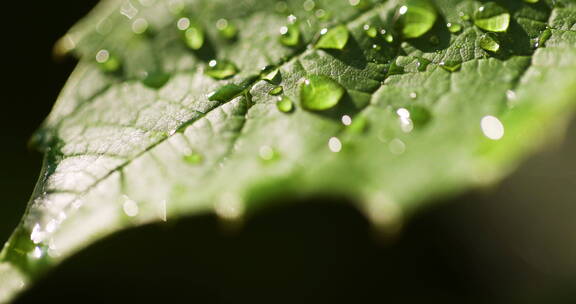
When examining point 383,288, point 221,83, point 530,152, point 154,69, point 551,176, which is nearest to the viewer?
point 530,152

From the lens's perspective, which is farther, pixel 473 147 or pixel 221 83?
pixel 221 83

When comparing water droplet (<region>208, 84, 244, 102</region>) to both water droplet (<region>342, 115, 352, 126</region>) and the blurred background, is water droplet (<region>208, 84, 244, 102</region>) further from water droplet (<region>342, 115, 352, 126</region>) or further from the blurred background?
the blurred background

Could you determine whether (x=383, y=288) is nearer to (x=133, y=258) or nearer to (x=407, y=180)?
(x=133, y=258)

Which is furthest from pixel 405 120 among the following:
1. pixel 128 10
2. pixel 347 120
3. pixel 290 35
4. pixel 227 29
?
pixel 128 10

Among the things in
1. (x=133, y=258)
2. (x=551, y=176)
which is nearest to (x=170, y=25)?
(x=133, y=258)

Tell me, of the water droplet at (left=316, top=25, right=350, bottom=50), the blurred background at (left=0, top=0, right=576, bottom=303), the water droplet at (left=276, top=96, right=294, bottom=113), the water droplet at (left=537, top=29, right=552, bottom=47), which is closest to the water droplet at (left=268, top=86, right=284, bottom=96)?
the water droplet at (left=276, top=96, right=294, bottom=113)

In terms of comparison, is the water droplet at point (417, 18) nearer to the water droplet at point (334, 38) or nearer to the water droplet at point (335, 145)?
the water droplet at point (334, 38)
